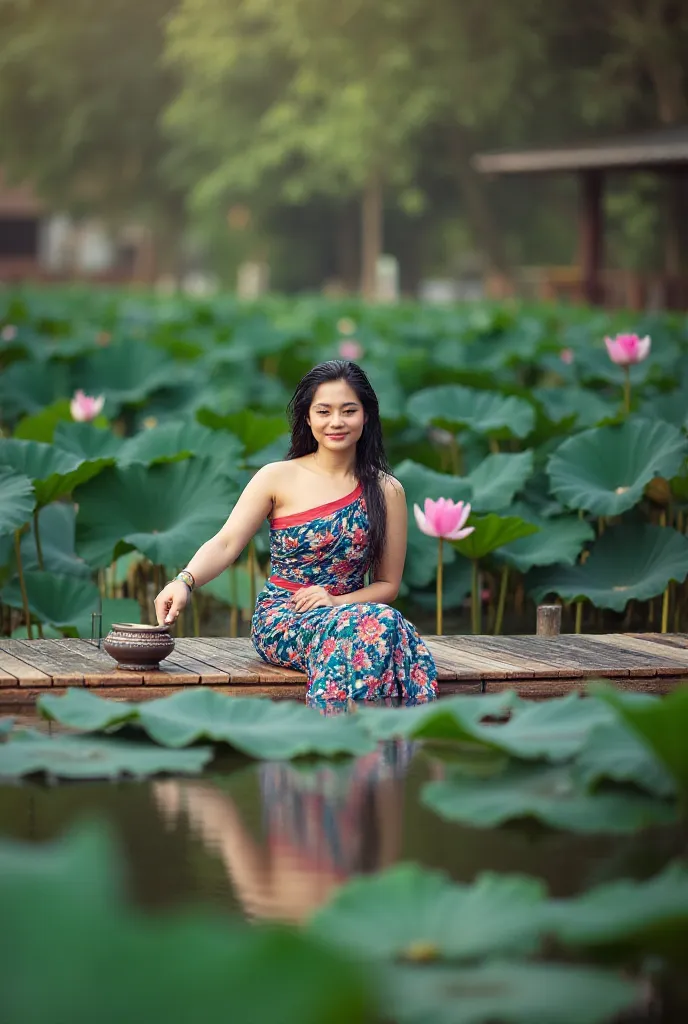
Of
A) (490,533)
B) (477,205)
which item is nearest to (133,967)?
(490,533)

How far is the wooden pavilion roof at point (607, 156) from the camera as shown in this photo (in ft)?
55.6

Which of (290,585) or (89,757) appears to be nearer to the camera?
(89,757)

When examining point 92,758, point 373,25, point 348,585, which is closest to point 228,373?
point 348,585

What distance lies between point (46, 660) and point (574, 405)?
151 inches

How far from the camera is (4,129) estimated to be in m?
40.3

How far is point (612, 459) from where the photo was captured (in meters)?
5.54

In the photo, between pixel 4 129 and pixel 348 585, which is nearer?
pixel 348 585

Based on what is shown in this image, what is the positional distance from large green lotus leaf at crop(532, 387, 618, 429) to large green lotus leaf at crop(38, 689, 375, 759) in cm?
391

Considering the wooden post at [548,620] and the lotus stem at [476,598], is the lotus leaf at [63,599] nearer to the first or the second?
the lotus stem at [476,598]

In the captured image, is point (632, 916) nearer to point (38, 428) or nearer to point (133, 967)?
point (133, 967)

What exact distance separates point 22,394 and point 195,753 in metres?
5.69

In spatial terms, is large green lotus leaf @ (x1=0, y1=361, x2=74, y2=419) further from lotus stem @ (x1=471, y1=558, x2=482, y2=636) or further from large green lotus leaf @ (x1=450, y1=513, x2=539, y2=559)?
large green lotus leaf @ (x1=450, y1=513, x2=539, y2=559)

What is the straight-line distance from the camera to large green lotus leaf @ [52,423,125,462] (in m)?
5.58

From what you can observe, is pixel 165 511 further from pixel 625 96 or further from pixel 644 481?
pixel 625 96
